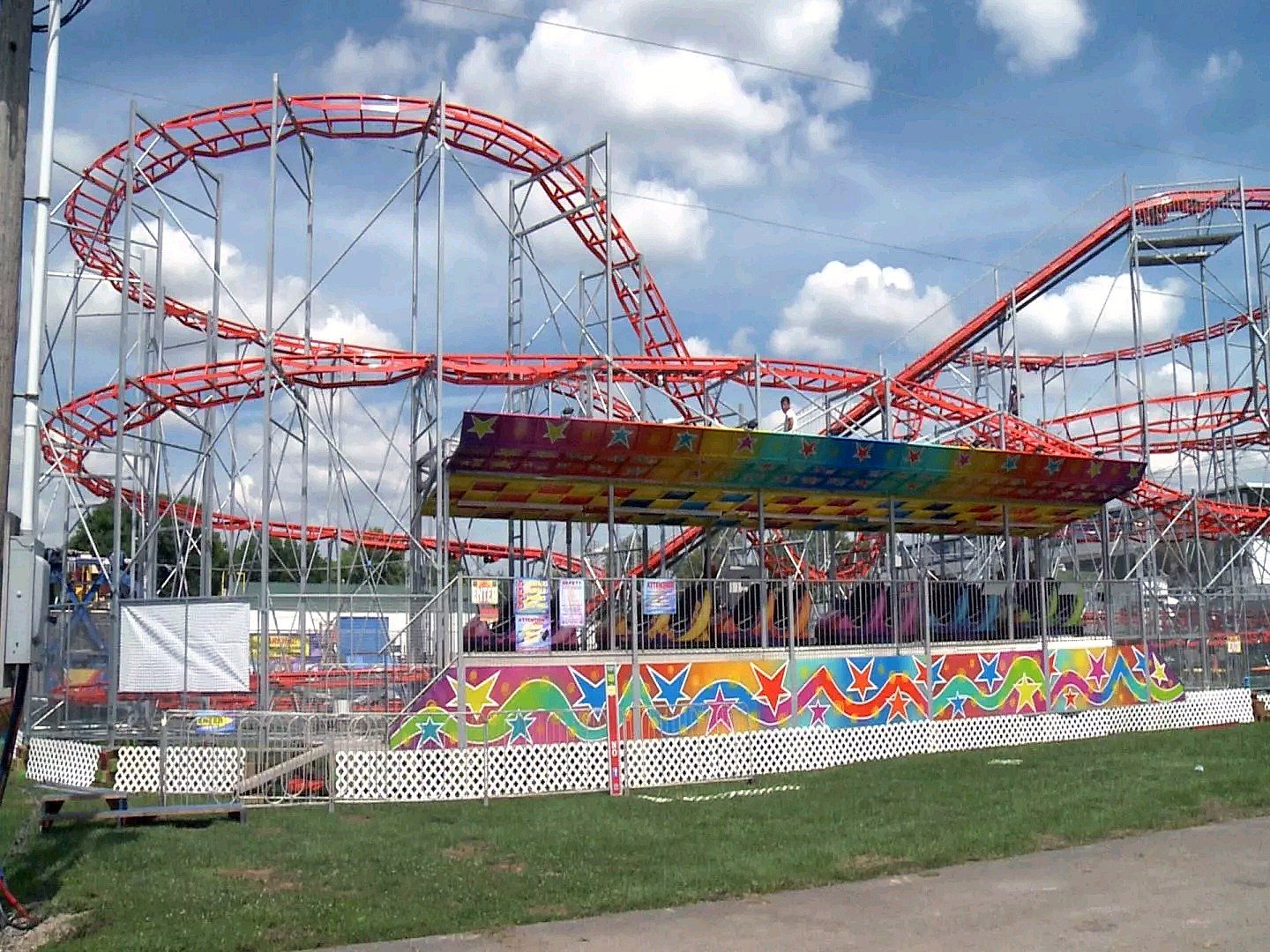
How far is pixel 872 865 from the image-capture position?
1020 cm

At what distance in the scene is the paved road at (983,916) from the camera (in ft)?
26.0

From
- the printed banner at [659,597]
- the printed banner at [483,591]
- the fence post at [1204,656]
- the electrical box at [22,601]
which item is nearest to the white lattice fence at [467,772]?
the printed banner at [483,591]

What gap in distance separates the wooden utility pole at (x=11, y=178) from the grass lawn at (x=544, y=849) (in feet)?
10.9

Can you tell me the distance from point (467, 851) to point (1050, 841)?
521 cm

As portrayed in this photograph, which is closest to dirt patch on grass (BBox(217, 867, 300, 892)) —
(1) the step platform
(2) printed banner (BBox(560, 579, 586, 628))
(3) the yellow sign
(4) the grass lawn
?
(4) the grass lawn

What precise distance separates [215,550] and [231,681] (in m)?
49.7

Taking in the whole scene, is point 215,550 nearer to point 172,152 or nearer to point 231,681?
point 172,152

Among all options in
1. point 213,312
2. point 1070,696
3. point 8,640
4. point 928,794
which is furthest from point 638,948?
point 213,312

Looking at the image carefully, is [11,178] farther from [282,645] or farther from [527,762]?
[282,645]

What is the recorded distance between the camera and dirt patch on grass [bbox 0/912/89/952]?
25.6ft

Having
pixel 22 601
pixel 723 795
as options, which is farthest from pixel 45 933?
pixel 723 795

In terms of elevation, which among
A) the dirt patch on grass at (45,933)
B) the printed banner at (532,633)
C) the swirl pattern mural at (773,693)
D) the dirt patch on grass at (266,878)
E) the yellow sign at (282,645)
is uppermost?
the printed banner at (532,633)

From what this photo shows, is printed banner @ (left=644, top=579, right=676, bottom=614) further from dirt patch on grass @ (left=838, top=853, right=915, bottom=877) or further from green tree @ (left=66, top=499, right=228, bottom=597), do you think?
green tree @ (left=66, top=499, right=228, bottom=597)

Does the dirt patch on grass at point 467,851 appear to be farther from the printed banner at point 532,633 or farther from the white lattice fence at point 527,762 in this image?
the printed banner at point 532,633
